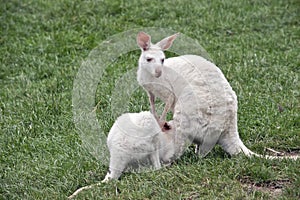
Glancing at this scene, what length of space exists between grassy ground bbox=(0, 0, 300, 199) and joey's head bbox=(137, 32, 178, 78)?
2.54 ft

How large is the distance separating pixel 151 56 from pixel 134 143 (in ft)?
2.07

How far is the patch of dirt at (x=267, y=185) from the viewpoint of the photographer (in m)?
4.38

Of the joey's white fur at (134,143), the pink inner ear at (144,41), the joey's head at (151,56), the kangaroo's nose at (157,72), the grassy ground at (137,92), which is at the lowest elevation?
the grassy ground at (137,92)

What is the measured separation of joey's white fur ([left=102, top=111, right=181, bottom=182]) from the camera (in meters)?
4.54

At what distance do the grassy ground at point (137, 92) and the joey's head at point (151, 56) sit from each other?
2.54 feet

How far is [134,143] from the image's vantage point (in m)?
4.53

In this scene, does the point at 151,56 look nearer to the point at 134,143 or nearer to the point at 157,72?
the point at 157,72

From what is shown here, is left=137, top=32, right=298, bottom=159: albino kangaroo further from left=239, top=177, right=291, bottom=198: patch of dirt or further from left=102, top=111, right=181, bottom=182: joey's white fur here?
left=239, top=177, right=291, bottom=198: patch of dirt

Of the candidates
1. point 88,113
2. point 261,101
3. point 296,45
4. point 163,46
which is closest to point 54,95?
point 88,113

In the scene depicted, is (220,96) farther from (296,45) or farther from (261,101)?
(296,45)

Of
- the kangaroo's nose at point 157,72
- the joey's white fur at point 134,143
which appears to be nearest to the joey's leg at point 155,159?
the joey's white fur at point 134,143

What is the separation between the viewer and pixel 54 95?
725cm

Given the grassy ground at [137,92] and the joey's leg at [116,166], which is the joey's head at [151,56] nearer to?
the joey's leg at [116,166]

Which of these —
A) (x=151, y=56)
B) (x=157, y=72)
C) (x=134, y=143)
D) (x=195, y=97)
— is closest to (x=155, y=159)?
(x=134, y=143)
